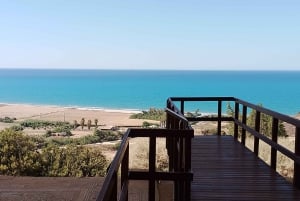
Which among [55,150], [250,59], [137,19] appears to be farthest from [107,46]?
[55,150]

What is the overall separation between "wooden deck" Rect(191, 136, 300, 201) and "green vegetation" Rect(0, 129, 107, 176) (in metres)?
7.71

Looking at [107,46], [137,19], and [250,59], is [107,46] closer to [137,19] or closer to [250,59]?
[137,19]

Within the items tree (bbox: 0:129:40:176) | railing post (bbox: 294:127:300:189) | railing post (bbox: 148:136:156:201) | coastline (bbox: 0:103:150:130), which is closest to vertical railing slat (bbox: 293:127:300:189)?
railing post (bbox: 294:127:300:189)

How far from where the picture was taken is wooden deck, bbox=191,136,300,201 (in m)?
4.72

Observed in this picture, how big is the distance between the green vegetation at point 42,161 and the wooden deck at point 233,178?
7713 mm

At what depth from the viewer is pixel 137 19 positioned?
91625 millimetres

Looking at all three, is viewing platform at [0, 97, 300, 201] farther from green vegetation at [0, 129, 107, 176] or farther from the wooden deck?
green vegetation at [0, 129, 107, 176]

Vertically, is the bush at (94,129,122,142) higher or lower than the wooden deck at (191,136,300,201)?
lower

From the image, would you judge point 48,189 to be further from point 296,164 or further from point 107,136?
point 107,136

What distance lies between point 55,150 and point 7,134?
5.85 feet

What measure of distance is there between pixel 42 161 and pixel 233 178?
1024cm

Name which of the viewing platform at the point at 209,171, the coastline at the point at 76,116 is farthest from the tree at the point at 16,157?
the coastline at the point at 76,116

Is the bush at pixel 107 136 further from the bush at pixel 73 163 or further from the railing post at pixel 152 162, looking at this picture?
the railing post at pixel 152 162

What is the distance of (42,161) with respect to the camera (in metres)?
14.4
